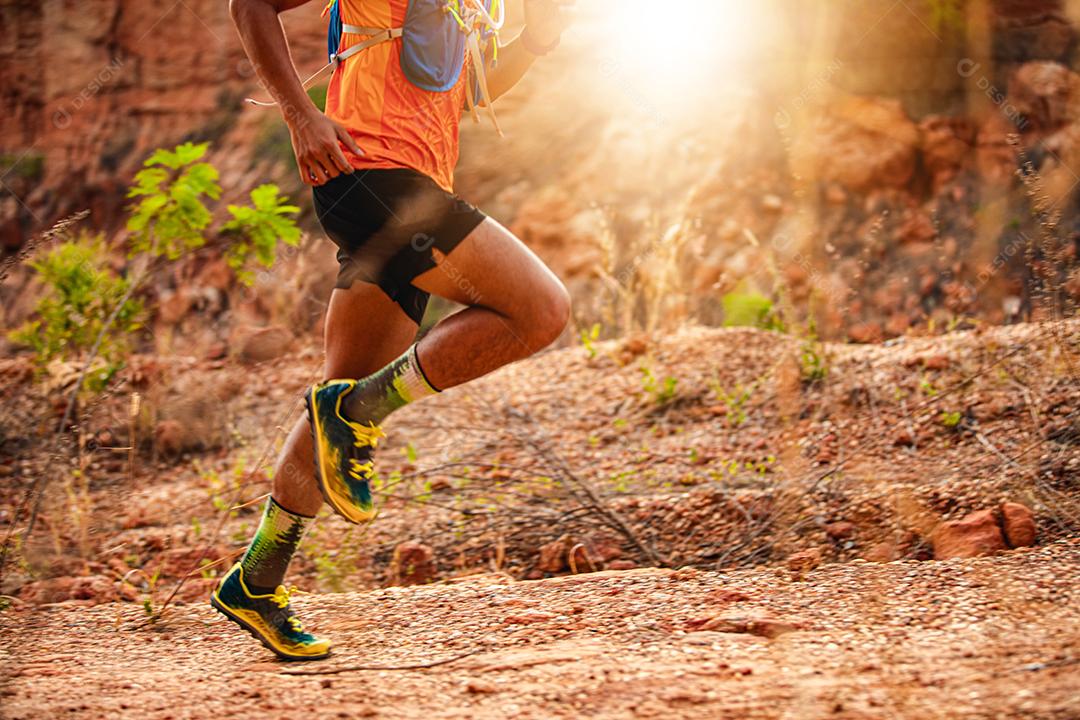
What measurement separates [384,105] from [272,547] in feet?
3.33

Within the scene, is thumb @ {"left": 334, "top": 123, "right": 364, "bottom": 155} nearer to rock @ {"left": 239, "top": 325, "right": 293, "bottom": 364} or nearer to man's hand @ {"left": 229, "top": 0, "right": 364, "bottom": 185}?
man's hand @ {"left": 229, "top": 0, "right": 364, "bottom": 185}

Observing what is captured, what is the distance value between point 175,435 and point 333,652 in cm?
327

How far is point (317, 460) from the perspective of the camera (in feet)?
6.82

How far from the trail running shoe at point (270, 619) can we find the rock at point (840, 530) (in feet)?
4.85

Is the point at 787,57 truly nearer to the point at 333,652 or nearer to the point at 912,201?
the point at 912,201

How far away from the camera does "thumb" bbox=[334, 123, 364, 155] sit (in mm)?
2051

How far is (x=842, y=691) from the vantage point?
1582mm

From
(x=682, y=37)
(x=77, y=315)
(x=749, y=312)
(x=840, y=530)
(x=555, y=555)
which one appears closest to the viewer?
(x=840, y=530)

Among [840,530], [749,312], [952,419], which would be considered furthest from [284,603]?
[749,312]

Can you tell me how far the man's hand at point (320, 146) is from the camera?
2.03 metres

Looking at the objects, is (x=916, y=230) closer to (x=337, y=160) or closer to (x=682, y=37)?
(x=682, y=37)

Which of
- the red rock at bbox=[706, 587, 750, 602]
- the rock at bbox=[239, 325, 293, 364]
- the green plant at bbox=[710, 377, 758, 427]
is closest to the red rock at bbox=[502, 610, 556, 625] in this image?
the red rock at bbox=[706, 587, 750, 602]

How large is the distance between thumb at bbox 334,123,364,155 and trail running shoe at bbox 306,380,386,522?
491mm

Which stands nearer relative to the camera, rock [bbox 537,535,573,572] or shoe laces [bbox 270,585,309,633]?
shoe laces [bbox 270,585,309,633]
